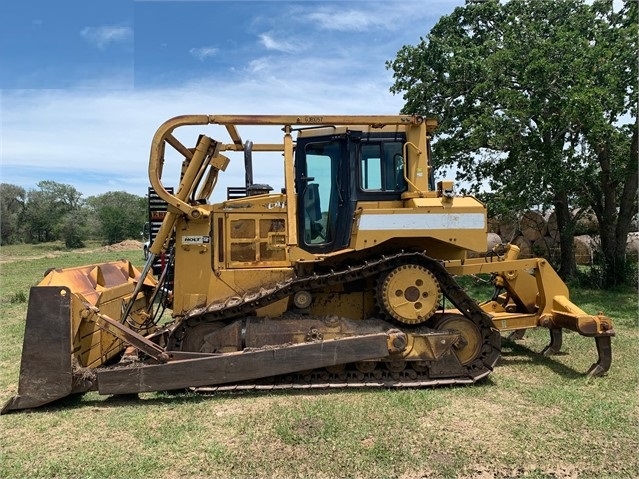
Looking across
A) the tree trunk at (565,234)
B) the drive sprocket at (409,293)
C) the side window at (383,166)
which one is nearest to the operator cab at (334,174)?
the side window at (383,166)

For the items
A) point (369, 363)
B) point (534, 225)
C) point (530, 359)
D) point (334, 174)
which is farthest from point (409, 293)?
point (534, 225)

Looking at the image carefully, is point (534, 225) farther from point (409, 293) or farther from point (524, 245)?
point (409, 293)

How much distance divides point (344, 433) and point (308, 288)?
1.93m

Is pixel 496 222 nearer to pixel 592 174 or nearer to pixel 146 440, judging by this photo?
pixel 592 174

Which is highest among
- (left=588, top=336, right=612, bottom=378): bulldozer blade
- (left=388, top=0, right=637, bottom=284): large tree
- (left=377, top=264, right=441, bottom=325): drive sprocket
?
(left=388, top=0, right=637, bottom=284): large tree

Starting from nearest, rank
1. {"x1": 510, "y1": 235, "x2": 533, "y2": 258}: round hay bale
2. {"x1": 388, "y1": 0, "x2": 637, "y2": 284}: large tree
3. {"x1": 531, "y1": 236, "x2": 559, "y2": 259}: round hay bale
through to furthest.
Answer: {"x1": 388, "y1": 0, "x2": 637, "y2": 284}: large tree
{"x1": 531, "y1": 236, "x2": 559, "y2": 259}: round hay bale
{"x1": 510, "y1": 235, "x2": 533, "y2": 258}: round hay bale

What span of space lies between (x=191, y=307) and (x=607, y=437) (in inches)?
186

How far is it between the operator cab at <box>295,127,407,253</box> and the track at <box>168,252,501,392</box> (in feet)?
1.91

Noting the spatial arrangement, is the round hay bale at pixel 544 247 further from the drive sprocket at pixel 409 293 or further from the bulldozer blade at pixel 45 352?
the bulldozer blade at pixel 45 352

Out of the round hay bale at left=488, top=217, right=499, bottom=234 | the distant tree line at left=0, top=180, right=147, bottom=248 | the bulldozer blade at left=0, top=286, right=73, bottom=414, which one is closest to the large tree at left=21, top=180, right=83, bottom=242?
the distant tree line at left=0, top=180, right=147, bottom=248

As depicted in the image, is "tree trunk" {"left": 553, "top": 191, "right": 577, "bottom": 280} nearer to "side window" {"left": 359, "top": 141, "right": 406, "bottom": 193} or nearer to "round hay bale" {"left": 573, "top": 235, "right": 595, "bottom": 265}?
"round hay bale" {"left": 573, "top": 235, "right": 595, "bottom": 265}

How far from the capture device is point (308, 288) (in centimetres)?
607

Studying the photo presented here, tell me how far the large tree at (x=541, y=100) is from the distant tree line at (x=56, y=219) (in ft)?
165

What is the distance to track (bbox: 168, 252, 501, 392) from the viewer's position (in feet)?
19.4
